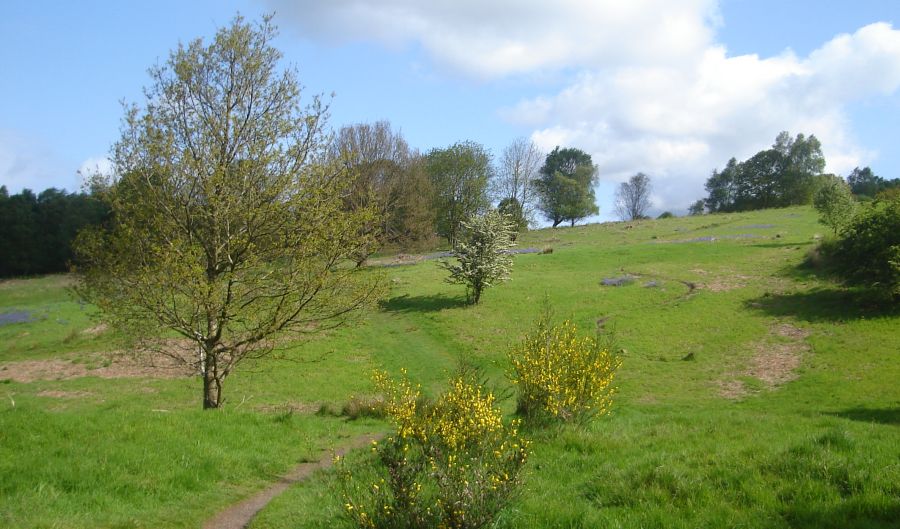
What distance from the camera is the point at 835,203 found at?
45.1m

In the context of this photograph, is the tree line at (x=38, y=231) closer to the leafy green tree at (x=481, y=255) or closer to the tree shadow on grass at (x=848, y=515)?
the leafy green tree at (x=481, y=255)

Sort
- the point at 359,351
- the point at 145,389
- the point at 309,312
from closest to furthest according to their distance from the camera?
1. the point at 309,312
2. the point at 145,389
3. the point at 359,351

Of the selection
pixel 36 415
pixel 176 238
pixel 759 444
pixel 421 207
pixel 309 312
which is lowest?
pixel 759 444

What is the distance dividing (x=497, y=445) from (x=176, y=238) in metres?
11.1

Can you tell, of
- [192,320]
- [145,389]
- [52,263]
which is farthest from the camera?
[52,263]

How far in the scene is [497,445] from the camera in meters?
7.77

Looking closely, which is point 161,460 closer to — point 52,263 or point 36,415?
point 36,415

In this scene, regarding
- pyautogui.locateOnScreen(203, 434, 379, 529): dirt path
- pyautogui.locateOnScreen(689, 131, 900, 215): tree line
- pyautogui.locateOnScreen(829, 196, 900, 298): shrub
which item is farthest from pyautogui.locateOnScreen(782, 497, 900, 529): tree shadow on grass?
pyautogui.locateOnScreen(689, 131, 900, 215): tree line

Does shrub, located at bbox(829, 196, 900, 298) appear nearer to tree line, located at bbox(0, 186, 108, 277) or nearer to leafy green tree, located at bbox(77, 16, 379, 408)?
leafy green tree, located at bbox(77, 16, 379, 408)

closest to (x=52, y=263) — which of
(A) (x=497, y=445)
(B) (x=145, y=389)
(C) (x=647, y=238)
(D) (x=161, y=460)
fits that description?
(B) (x=145, y=389)

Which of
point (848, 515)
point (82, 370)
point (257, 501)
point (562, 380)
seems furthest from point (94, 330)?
point (848, 515)

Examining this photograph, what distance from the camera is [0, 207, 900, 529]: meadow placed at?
7.57 meters

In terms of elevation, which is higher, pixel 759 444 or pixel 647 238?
pixel 647 238

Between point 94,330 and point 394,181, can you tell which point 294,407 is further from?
point 394,181
